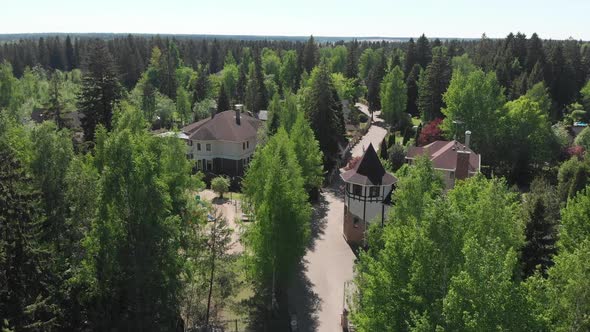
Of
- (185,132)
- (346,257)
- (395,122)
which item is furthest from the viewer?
(395,122)

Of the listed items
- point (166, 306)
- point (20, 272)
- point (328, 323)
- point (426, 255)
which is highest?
point (426, 255)

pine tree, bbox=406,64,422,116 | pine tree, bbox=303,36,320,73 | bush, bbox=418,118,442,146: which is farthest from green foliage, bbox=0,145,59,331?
pine tree, bbox=303,36,320,73

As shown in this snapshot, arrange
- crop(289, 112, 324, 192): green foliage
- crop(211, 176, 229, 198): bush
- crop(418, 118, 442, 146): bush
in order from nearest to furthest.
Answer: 1. crop(289, 112, 324, 192): green foliage
2. crop(211, 176, 229, 198): bush
3. crop(418, 118, 442, 146): bush

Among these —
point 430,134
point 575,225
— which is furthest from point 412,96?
point 575,225

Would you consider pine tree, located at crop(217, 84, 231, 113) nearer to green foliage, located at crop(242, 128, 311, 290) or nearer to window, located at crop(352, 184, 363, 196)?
window, located at crop(352, 184, 363, 196)

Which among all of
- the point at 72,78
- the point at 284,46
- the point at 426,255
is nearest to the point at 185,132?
the point at 426,255

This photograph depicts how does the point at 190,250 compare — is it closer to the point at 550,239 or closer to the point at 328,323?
the point at 328,323

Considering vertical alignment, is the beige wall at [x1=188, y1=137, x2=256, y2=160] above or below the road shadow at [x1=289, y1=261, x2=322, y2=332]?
above
